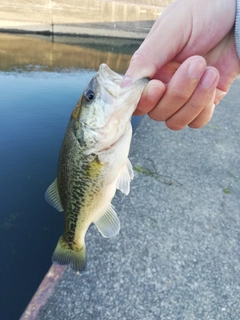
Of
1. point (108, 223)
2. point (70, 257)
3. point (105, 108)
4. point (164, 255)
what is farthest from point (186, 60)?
point (164, 255)

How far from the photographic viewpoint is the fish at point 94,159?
167 cm

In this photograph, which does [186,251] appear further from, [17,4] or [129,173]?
[17,4]

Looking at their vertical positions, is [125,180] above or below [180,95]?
below

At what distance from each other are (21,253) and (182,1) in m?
3.77

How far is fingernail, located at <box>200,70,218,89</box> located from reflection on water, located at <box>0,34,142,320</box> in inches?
134

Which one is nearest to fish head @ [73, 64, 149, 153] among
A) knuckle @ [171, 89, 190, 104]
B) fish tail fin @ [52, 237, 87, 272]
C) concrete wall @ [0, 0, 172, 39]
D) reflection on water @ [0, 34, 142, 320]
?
knuckle @ [171, 89, 190, 104]

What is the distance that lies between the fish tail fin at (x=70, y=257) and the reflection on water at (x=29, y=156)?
2058 mm

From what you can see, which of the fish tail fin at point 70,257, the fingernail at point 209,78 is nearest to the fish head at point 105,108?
the fingernail at point 209,78

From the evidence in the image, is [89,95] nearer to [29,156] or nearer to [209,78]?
[209,78]

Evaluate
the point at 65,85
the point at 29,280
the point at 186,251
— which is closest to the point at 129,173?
the point at 186,251

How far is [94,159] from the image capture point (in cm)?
176

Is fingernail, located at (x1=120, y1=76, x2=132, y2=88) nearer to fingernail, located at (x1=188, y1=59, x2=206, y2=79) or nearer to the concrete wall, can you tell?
fingernail, located at (x1=188, y1=59, x2=206, y2=79)

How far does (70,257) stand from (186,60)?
1.48 m

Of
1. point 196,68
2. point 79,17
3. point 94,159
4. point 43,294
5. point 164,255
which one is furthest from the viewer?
point 79,17
